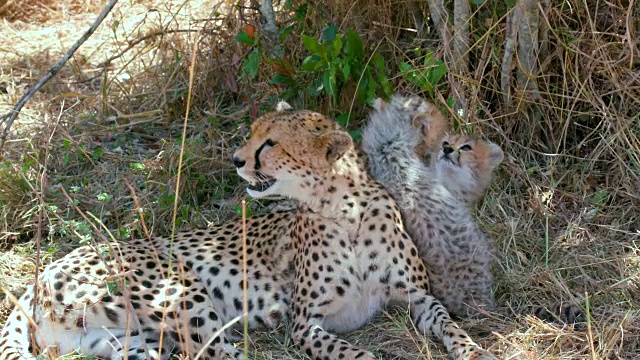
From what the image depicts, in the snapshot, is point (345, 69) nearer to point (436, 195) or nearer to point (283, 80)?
point (283, 80)

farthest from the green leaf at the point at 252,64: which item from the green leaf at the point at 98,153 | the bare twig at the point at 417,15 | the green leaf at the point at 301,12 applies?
the green leaf at the point at 98,153

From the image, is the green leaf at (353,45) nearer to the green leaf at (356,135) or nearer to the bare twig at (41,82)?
the green leaf at (356,135)

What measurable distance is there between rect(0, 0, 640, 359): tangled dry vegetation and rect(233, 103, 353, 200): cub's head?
→ 2.02 ft

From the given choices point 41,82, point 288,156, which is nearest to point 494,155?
point 288,156

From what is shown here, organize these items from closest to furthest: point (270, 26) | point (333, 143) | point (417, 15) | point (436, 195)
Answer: point (333, 143), point (436, 195), point (417, 15), point (270, 26)

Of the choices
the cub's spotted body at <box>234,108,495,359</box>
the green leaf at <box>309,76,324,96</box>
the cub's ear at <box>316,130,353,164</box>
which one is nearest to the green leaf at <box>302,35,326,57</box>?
the green leaf at <box>309,76,324,96</box>

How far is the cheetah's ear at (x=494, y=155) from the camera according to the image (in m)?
4.18

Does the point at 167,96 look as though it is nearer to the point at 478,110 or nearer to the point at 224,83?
the point at 224,83

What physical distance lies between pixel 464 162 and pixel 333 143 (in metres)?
0.74

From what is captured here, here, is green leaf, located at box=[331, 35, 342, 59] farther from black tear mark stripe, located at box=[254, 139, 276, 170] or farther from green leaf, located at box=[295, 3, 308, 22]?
black tear mark stripe, located at box=[254, 139, 276, 170]

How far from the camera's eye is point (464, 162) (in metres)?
4.14

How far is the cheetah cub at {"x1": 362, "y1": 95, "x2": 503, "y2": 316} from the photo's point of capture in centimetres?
378

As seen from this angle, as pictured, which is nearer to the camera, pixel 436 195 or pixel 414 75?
pixel 436 195

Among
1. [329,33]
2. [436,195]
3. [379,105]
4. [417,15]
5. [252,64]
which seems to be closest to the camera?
[436,195]
